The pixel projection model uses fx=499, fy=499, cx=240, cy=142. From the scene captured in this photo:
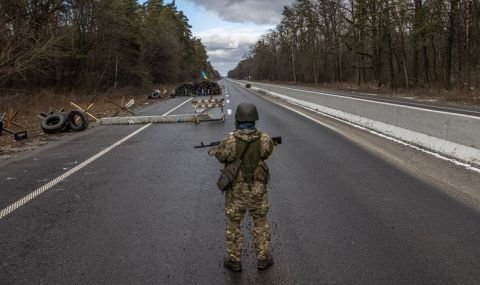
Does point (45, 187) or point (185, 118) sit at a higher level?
point (45, 187)

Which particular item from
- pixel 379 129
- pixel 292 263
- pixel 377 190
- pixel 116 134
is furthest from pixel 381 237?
pixel 116 134

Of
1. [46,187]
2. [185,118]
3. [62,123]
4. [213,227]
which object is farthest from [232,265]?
[185,118]

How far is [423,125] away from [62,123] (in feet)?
36.9

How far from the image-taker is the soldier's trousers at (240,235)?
14.2 feet

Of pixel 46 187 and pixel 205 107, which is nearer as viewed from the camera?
pixel 46 187

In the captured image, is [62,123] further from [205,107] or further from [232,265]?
[232,265]

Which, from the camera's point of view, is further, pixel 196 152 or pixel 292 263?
pixel 196 152

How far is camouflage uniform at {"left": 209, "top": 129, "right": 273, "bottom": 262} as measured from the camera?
14.0 ft

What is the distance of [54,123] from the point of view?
55.7 feet

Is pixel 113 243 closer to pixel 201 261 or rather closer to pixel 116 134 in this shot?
pixel 201 261

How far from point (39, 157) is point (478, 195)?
8.86 metres

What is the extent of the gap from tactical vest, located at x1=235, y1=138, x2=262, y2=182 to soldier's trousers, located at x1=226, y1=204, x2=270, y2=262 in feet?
0.98

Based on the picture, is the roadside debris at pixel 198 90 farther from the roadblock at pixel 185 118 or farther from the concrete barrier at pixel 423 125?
the concrete barrier at pixel 423 125

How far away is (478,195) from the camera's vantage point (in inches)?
270
